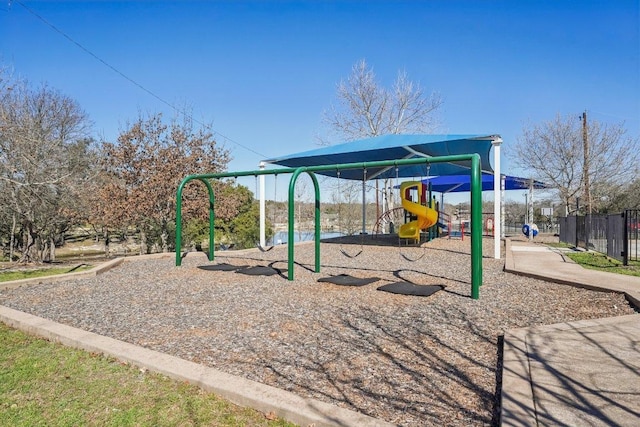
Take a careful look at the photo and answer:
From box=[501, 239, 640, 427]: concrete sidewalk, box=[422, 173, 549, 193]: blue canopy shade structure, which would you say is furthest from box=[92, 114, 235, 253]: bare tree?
box=[501, 239, 640, 427]: concrete sidewalk

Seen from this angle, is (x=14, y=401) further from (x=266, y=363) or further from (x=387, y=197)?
(x=387, y=197)

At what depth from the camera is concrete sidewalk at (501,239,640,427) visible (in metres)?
2.27

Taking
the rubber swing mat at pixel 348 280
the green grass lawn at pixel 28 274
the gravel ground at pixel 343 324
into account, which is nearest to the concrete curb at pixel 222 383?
the gravel ground at pixel 343 324

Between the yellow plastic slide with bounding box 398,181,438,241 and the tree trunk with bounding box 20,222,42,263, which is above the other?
the yellow plastic slide with bounding box 398,181,438,241

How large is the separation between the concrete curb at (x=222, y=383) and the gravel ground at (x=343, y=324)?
224 millimetres

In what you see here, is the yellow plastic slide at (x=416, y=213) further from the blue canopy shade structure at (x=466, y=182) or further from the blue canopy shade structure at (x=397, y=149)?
the blue canopy shade structure at (x=466, y=182)

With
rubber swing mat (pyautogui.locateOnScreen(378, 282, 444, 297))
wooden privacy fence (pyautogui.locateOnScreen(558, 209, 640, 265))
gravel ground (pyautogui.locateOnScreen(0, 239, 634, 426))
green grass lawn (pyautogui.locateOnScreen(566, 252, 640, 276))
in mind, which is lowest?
gravel ground (pyautogui.locateOnScreen(0, 239, 634, 426))

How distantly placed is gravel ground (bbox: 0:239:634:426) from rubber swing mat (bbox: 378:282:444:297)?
0.16m

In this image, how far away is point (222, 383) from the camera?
2795 mm

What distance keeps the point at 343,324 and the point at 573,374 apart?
86.5 inches

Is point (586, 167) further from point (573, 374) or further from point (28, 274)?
point (28, 274)

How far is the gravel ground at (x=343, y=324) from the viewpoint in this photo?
2824mm

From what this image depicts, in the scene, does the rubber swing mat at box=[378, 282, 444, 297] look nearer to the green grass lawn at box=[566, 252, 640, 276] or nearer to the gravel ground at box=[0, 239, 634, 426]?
the gravel ground at box=[0, 239, 634, 426]

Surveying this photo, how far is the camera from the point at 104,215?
52.5ft
